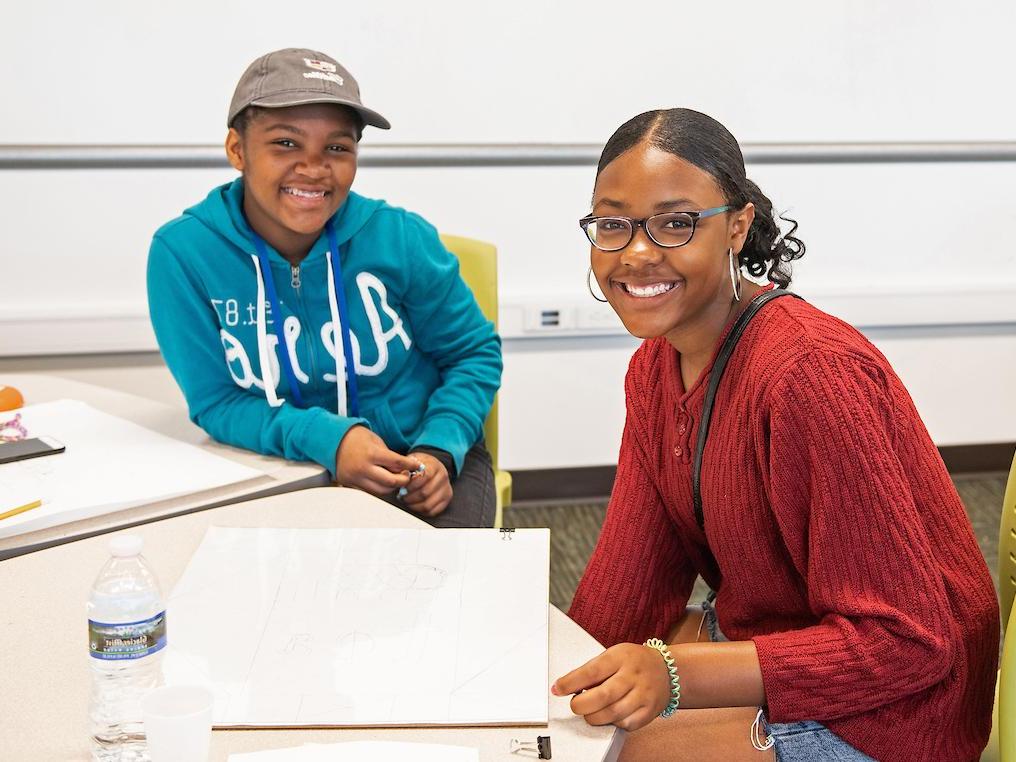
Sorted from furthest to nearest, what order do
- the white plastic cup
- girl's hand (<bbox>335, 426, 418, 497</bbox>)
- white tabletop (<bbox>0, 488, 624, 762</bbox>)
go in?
girl's hand (<bbox>335, 426, 418, 497</bbox>) < white tabletop (<bbox>0, 488, 624, 762</bbox>) < the white plastic cup

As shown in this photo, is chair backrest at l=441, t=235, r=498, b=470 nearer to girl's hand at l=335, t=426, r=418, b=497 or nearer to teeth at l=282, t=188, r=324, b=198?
teeth at l=282, t=188, r=324, b=198

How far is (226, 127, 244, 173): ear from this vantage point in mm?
1800

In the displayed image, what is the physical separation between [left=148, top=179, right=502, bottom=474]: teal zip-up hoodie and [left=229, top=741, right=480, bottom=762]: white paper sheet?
2.59ft

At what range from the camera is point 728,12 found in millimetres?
2908

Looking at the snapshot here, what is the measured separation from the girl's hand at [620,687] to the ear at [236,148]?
1155 millimetres

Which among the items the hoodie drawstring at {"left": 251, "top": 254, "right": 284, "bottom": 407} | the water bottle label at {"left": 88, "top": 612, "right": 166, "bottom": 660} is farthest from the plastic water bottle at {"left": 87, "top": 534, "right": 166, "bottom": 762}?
the hoodie drawstring at {"left": 251, "top": 254, "right": 284, "bottom": 407}

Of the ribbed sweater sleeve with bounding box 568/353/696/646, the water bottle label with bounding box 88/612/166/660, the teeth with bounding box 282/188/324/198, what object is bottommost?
the ribbed sweater sleeve with bounding box 568/353/696/646

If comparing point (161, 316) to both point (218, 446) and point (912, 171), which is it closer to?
point (218, 446)

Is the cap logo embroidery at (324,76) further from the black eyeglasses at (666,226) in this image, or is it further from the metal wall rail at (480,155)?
the metal wall rail at (480,155)

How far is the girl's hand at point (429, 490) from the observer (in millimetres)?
1645

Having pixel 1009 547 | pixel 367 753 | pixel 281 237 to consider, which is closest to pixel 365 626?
pixel 367 753

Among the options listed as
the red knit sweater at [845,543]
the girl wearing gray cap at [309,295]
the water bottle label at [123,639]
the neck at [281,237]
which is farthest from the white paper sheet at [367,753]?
the neck at [281,237]

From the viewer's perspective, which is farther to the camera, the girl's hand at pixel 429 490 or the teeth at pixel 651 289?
the girl's hand at pixel 429 490

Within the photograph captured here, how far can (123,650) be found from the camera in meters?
0.86
